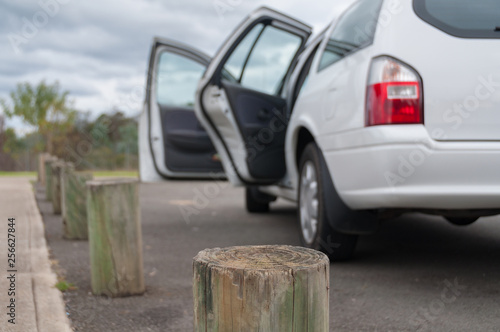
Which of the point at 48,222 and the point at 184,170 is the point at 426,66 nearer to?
the point at 184,170

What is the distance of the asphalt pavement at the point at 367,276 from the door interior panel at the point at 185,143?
2.34 ft

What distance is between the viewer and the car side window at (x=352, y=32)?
3.30 meters

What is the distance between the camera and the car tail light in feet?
9.50

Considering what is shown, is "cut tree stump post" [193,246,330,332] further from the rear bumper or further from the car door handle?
the car door handle

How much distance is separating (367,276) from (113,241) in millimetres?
1655

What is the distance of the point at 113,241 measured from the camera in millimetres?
3166

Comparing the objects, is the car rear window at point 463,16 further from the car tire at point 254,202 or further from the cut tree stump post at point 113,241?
the car tire at point 254,202

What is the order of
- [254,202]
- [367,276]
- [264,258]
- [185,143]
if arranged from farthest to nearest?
[254,202], [185,143], [367,276], [264,258]

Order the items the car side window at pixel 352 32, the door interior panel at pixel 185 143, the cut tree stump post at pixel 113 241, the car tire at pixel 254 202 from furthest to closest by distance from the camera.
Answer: the car tire at pixel 254 202, the door interior panel at pixel 185 143, the car side window at pixel 352 32, the cut tree stump post at pixel 113 241

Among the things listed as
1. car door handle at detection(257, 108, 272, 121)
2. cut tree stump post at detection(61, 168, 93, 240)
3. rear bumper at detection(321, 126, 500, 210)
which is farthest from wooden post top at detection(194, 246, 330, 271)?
cut tree stump post at detection(61, 168, 93, 240)

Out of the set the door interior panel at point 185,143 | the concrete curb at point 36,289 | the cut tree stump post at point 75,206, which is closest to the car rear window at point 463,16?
the concrete curb at point 36,289

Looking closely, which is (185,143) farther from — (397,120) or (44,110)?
(44,110)

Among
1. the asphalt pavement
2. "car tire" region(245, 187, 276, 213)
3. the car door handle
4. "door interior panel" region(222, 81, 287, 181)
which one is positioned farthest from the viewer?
"car tire" region(245, 187, 276, 213)

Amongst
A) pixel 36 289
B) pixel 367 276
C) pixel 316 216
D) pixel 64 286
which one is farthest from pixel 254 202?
pixel 36 289
